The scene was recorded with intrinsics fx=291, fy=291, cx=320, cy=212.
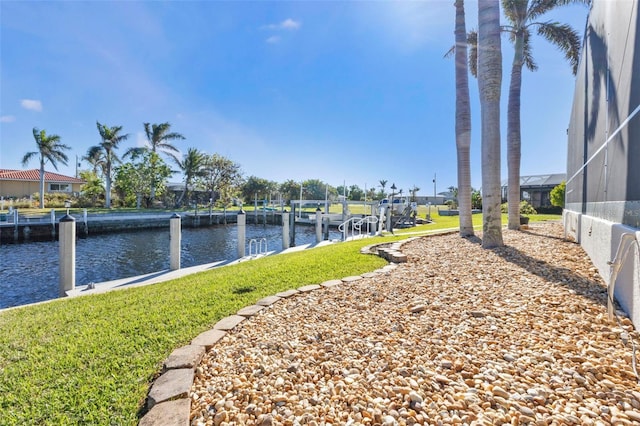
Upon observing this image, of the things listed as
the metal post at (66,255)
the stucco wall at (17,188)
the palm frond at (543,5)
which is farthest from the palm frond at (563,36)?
the stucco wall at (17,188)

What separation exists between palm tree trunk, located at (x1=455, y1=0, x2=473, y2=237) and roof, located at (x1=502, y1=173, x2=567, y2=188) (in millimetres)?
22391

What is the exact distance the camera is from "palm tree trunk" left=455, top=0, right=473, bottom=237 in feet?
24.8

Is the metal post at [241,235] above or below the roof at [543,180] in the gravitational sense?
below

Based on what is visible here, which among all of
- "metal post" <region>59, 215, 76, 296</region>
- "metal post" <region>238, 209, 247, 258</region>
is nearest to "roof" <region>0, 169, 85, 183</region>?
"metal post" <region>238, 209, 247, 258</region>

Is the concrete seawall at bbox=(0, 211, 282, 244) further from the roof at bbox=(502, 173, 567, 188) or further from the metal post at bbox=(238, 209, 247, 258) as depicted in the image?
the roof at bbox=(502, 173, 567, 188)

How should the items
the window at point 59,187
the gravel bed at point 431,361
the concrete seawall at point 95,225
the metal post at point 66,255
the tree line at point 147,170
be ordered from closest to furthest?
the gravel bed at point 431,361 < the metal post at point 66,255 < the concrete seawall at point 95,225 < the tree line at point 147,170 < the window at point 59,187

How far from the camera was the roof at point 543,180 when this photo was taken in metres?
24.7

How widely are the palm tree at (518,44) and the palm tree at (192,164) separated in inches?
1205

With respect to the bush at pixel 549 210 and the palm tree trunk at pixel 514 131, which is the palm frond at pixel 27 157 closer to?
the palm tree trunk at pixel 514 131

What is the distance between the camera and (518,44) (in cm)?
930

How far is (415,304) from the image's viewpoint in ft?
10.1

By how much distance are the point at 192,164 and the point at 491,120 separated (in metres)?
32.5

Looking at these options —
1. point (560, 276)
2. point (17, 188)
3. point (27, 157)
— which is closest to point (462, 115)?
point (560, 276)

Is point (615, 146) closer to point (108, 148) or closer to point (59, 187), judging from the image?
point (108, 148)
